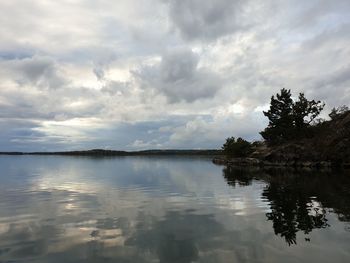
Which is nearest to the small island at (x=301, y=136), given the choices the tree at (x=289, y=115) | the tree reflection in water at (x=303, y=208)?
the tree at (x=289, y=115)

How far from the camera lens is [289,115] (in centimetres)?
12419

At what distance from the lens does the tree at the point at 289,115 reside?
124 meters

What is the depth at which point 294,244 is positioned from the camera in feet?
67.3

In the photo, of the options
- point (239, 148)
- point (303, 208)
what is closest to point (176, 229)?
point (303, 208)

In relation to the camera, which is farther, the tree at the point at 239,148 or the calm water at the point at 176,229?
the tree at the point at 239,148

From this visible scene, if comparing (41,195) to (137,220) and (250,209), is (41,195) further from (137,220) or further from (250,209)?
(250,209)

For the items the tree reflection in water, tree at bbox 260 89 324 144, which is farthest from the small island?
the tree reflection in water

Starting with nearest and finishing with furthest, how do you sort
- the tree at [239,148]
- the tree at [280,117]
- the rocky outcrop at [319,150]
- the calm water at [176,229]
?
the calm water at [176,229] < the rocky outcrop at [319,150] < the tree at [280,117] < the tree at [239,148]

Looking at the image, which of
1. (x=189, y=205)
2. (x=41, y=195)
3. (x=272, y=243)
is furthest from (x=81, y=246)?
(x=41, y=195)

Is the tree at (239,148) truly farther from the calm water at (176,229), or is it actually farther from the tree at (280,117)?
the calm water at (176,229)

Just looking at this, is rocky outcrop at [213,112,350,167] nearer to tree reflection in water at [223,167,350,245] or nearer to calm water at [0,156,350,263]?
tree reflection in water at [223,167,350,245]

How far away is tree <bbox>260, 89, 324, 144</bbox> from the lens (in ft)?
406

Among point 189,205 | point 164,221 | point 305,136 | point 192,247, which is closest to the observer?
point 192,247

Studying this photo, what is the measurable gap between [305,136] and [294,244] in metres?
110
